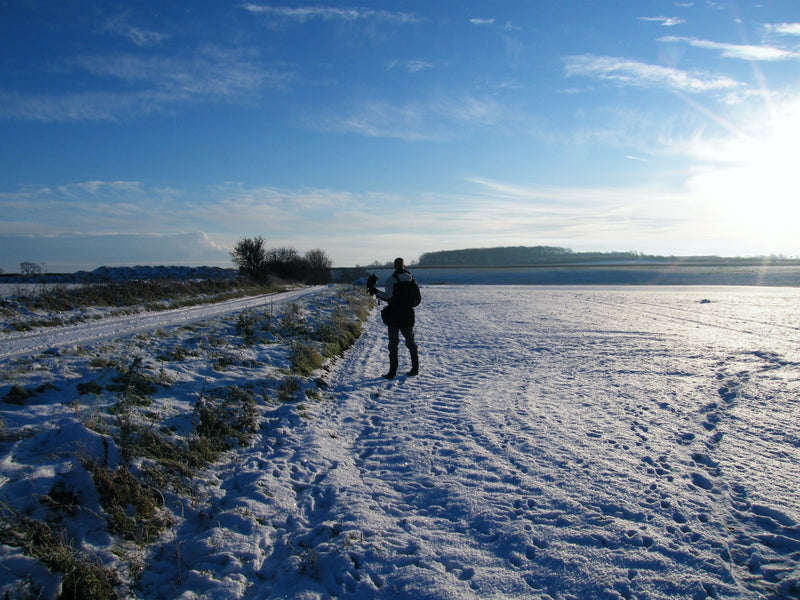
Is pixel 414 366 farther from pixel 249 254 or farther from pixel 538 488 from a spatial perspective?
pixel 249 254

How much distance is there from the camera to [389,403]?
8.62 m

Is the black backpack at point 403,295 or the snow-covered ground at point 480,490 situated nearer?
the snow-covered ground at point 480,490

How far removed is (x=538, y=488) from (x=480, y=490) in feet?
2.26

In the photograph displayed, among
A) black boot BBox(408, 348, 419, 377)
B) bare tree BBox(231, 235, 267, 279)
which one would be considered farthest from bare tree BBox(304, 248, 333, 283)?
black boot BBox(408, 348, 419, 377)

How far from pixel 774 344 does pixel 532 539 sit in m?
13.9

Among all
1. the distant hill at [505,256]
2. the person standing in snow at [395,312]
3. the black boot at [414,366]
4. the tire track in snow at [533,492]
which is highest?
the distant hill at [505,256]

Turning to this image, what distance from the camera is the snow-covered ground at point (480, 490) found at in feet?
12.5

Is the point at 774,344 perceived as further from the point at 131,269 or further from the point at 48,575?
the point at 131,269

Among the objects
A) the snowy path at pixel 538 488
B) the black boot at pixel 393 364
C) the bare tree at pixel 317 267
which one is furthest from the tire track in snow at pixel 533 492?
the bare tree at pixel 317 267

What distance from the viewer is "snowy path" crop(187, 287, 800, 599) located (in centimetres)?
383

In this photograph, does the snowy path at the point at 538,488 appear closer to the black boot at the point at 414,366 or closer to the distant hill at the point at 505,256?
the black boot at the point at 414,366

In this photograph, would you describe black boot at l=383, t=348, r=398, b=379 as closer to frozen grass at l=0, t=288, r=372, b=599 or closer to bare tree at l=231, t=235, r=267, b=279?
frozen grass at l=0, t=288, r=372, b=599

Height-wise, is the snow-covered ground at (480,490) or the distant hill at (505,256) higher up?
the distant hill at (505,256)

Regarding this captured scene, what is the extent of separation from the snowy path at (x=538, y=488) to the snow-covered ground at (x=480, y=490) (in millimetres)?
23
